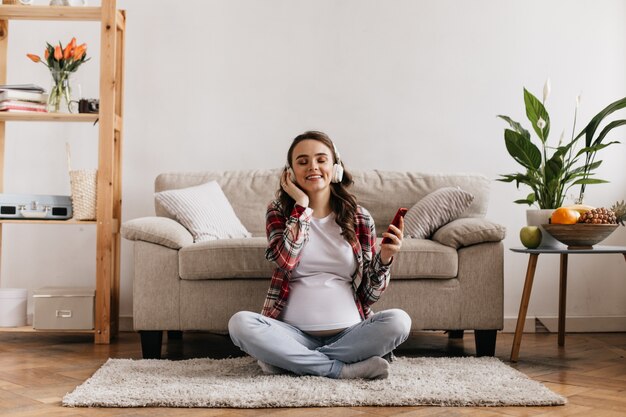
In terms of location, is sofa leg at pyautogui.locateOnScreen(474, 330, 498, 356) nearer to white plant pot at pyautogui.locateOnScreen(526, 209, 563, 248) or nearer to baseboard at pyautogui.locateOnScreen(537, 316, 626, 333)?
Answer: white plant pot at pyautogui.locateOnScreen(526, 209, 563, 248)

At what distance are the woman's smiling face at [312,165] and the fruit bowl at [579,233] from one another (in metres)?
0.96

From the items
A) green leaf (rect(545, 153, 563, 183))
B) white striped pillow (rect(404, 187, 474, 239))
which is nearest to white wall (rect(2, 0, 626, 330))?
white striped pillow (rect(404, 187, 474, 239))

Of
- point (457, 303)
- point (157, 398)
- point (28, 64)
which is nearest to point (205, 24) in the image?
point (28, 64)

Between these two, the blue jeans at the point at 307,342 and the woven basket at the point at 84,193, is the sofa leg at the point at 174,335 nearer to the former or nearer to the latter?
the woven basket at the point at 84,193

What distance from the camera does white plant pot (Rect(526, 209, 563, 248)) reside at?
279cm

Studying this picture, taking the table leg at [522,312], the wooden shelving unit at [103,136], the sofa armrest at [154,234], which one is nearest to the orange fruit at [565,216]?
the table leg at [522,312]

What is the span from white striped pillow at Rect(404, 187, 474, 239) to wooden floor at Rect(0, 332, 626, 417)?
0.49 m

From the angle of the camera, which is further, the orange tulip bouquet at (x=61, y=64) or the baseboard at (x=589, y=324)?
the baseboard at (x=589, y=324)

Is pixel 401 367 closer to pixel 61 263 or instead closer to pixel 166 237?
pixel 166 237

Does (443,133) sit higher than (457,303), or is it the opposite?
(443,133)

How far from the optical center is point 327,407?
6.32 feet

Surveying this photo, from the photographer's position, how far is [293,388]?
2037 mm

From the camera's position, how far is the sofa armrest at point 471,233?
272 centimetres

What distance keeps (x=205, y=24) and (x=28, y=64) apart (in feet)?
2.96
